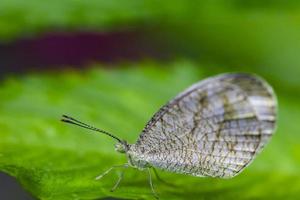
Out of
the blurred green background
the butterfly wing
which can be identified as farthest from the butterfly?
the blurred green background

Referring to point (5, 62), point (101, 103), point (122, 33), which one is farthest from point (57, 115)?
point (5, 62)

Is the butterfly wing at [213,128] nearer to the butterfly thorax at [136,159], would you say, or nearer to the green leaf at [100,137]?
the butterfly thorax at [136,159]

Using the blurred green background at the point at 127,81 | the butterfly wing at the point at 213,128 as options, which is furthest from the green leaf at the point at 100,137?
the butterfly wing at the point at 213,128

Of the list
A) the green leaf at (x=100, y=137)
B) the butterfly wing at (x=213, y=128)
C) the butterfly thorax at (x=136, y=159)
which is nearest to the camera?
the green leaf at (x=100, y=137)

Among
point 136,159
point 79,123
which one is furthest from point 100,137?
point 136,159

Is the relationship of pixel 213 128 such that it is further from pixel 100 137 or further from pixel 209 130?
pixel 100 137
